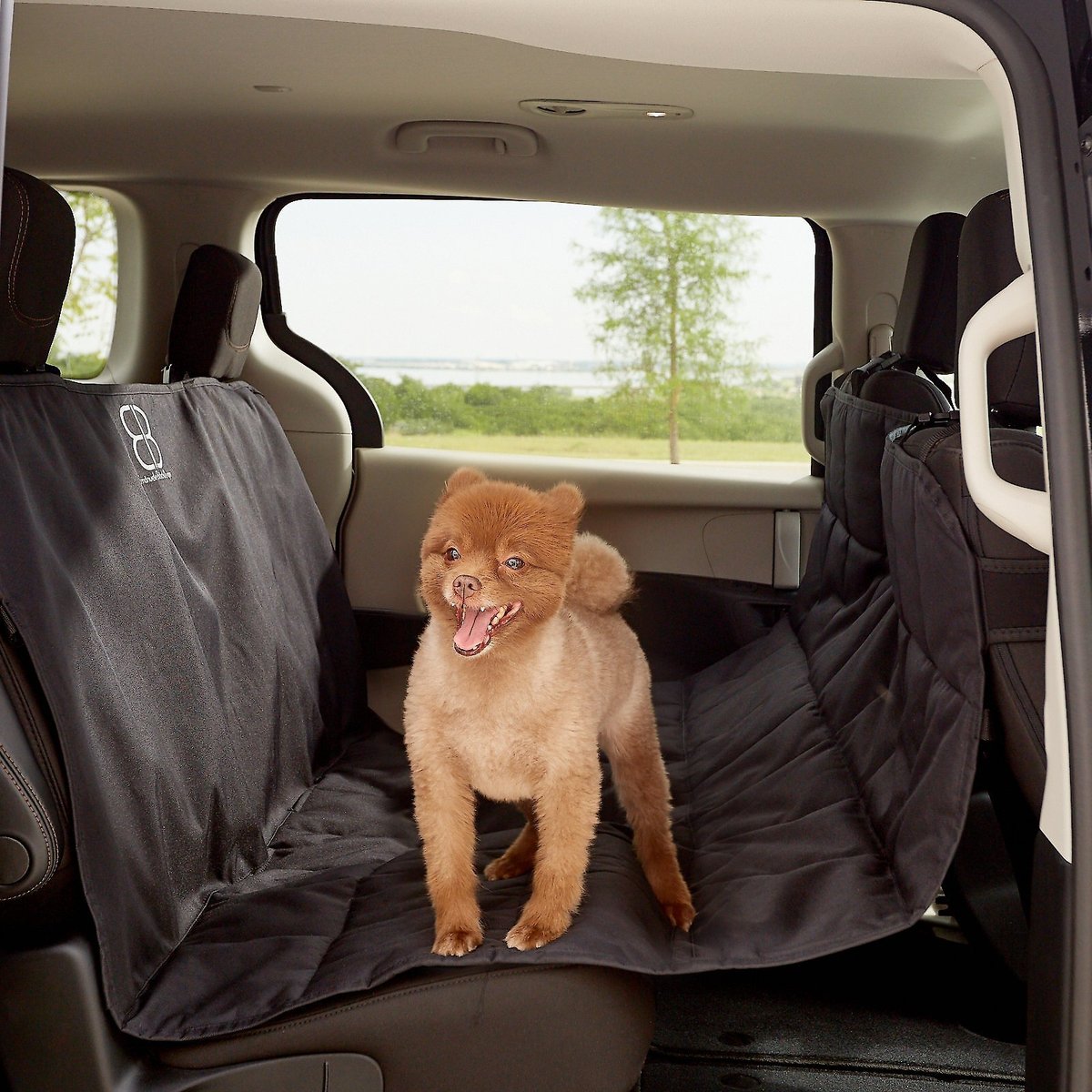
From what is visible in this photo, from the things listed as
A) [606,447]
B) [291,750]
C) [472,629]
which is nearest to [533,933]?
[472,629]

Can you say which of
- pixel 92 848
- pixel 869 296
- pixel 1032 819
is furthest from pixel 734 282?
pixel 92 848

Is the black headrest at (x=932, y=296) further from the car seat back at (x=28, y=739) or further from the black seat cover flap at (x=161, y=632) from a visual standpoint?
the car seat back at (x=28, y=739)

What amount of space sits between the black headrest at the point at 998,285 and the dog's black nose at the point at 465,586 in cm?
89

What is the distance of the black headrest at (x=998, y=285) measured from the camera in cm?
175

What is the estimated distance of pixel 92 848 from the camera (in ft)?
5.16

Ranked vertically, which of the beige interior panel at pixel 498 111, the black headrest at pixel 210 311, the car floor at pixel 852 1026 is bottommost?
the car floor at pixel 852 1026

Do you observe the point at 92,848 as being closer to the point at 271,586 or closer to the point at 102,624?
the point at 102,624

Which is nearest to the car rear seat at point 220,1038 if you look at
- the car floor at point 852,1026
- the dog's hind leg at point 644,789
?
the dog's hind leg at point 644,789

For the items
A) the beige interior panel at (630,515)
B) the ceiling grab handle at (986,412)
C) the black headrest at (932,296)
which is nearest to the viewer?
the ceiling grab handle at (986,412)

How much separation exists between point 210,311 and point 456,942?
5.37 ft

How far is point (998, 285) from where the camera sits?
1751 mm

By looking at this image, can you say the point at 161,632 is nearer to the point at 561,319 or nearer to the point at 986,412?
the point at 986,412

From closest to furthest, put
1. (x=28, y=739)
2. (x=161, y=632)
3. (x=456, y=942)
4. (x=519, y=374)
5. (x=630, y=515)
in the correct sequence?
(x=28, y=739)
(x=456, y=942)
(x=161, y=632)
(x=630, y=515)
(x=519, y=374)

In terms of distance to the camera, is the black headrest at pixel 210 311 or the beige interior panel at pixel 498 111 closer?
the beige interior panel at pixel 498 111
